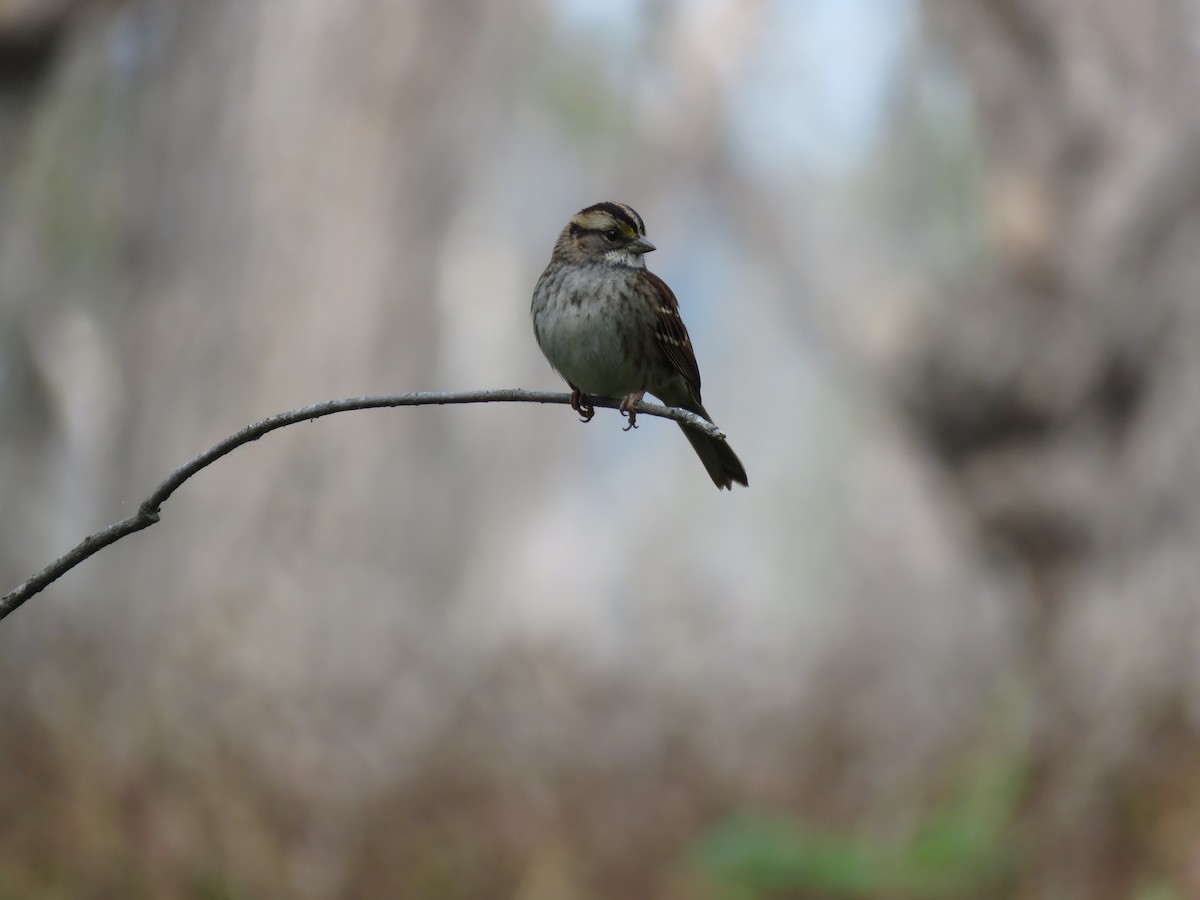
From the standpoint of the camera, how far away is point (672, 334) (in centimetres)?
399

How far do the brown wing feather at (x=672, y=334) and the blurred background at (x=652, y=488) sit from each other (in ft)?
13.0

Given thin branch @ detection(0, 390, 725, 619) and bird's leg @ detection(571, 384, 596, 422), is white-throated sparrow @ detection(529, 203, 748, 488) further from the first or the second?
thin branch @ detection(0, 390, 725, 619)

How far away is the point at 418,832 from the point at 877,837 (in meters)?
2.49

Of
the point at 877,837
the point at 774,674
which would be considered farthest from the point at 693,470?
the point at 877,837

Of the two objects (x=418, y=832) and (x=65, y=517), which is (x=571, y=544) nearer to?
(x=418, y=832)

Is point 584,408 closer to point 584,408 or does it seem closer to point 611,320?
point 584,408

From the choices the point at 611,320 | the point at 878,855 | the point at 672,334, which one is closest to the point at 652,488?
the point at 878,855

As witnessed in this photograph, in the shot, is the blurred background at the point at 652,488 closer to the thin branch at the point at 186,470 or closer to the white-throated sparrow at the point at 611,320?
the white-throated sparrow at the point at 611,320

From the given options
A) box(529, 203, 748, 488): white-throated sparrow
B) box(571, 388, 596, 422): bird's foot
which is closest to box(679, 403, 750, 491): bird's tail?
box(529, 203, 748, 488): white-throated sparrow

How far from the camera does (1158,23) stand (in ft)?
25.9

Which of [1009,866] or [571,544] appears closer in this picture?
[1009,866]

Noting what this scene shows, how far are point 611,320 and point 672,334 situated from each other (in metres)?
0.22

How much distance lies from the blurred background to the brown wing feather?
3956 millimetres

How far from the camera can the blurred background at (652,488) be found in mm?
7777
